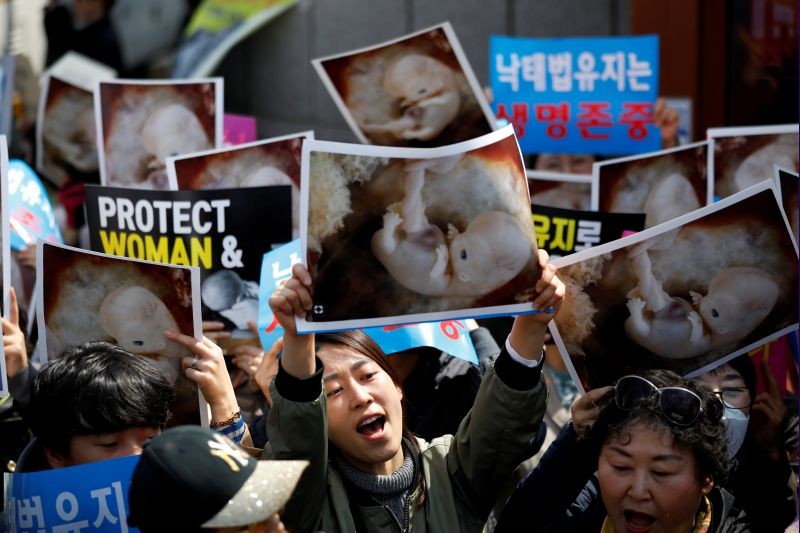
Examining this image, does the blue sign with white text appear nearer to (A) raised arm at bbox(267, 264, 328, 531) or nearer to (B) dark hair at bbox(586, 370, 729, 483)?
(A) raised arm at bbox(267, 264, 328, 531)

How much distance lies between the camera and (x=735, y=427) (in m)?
3.14

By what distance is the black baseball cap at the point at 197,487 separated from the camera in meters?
2.15

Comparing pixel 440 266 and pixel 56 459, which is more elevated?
pixel 440 266

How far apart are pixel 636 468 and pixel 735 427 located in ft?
1.55

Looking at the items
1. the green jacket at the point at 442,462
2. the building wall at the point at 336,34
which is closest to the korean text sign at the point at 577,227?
the green jacket at the point at 442,462

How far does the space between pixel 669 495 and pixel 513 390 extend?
1.34 feet

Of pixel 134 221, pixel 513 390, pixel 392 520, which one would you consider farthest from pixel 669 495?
pixel 134 221

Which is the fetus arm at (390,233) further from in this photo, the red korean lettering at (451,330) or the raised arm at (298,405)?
the red korean lettering at (451,330)

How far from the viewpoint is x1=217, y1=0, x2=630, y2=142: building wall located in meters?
8.91

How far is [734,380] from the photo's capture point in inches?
128

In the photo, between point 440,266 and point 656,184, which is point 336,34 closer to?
point 656,184

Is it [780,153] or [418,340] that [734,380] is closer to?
[418,340]

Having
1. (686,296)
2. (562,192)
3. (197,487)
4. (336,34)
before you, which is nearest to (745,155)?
(562,192)

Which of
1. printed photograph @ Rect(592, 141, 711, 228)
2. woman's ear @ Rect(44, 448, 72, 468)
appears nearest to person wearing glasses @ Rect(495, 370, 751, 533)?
woman's ear @ Rect(44, 448, 72, 468)
